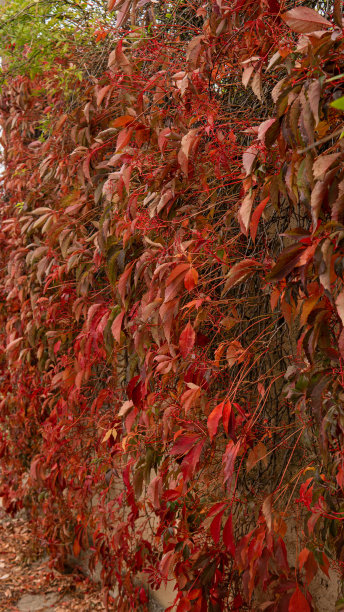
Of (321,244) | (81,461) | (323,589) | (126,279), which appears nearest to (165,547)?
(323,589)

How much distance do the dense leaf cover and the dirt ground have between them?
1.29ft

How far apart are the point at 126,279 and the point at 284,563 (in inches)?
33.6

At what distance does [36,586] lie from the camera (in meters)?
3.11

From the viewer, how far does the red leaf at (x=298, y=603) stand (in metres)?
1.31

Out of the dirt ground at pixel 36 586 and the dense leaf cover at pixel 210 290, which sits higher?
the dense leaf cover at pixel 210 290

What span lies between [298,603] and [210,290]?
752 mm

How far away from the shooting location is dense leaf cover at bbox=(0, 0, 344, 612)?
3.68ft

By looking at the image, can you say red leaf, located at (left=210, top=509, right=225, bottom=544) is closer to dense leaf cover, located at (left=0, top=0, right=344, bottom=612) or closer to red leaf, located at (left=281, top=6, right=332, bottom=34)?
dense leaf cover, located at (left=0, top=0, right=344, bottom=612)

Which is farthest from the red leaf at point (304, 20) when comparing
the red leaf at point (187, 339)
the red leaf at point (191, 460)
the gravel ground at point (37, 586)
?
the gravel ground at point (37, 586)

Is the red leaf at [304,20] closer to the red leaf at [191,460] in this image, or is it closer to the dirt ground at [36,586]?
the red leaf at [191,460]

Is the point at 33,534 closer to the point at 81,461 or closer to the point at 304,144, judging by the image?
the point at 81,461

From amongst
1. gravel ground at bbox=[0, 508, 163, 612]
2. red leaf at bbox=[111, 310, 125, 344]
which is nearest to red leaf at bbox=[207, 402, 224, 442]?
red leaf at bbox=[111, 310, 125, 344]

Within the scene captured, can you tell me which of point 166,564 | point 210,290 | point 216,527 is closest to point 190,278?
point 210,290

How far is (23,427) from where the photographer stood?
11.3 feet
